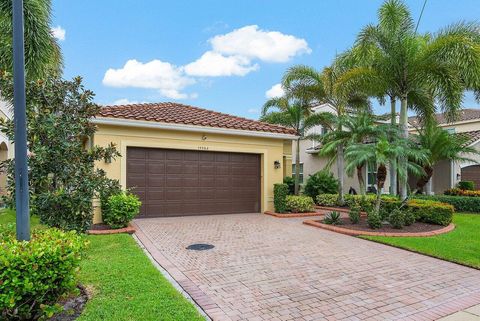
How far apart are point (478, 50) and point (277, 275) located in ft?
35.4

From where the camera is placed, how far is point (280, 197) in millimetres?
14406

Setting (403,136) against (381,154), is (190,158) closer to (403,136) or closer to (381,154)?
(381,154)

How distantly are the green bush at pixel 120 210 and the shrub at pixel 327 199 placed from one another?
10318 millimetres

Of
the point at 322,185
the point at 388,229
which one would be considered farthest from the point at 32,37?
the point at 322,185

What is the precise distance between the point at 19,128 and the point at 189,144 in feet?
30.5

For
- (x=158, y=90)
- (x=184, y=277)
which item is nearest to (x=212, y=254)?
(x=184, y=277)

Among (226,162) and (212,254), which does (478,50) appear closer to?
(226,162)

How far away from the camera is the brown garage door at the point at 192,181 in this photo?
1266 centimetres

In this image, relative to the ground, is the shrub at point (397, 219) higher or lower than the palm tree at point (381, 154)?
lower

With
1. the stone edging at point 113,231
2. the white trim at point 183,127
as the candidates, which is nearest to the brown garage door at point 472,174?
the white trim at point 183,127

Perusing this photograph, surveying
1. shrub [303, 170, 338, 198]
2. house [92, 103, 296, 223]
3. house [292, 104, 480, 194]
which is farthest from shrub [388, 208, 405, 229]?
shrub [303, 170, 338, 198]

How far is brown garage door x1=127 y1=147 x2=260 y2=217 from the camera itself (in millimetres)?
12664

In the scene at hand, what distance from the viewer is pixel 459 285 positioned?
5.91 metres

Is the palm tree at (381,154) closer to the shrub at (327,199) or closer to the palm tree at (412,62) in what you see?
the palm tree at (412,62)
